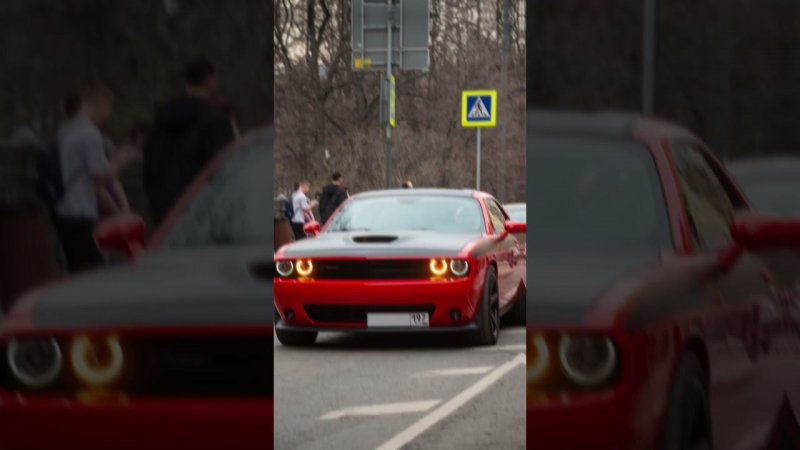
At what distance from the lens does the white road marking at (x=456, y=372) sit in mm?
7438

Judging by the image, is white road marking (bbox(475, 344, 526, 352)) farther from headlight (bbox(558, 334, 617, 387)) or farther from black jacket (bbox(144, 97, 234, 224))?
black jacket (bbox(144, 97, 234, 224))

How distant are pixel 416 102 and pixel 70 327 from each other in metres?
22.4

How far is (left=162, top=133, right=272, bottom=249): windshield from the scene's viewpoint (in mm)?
2008

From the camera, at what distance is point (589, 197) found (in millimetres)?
2277

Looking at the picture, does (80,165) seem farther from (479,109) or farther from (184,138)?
(479,109)

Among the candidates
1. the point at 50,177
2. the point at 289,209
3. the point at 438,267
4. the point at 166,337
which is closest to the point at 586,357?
the point at 166,337

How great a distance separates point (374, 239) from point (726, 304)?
20.5ft

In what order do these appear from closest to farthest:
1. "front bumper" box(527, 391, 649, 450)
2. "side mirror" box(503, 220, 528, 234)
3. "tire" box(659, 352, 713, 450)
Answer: "front bumper" box(527, 391, 649, 450) → "tire" box(659, 352, 713, 450) → "side mirror" box(503, 220, 528, 234)

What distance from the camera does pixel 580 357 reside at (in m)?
2.21

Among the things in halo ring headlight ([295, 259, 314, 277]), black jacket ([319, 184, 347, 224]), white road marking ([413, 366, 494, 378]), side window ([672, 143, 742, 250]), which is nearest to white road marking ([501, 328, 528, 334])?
halo ring headlight ([295, 259, 314, 277])

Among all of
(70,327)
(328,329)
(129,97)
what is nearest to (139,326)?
(70,327)

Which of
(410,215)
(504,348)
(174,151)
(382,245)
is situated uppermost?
(174,151)

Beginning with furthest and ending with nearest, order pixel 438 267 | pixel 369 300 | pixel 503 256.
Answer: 1. pixel 503 256
2. pixel 438 267
3. pixel 369 300

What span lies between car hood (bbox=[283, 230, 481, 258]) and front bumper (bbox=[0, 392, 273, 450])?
6.59 metres
